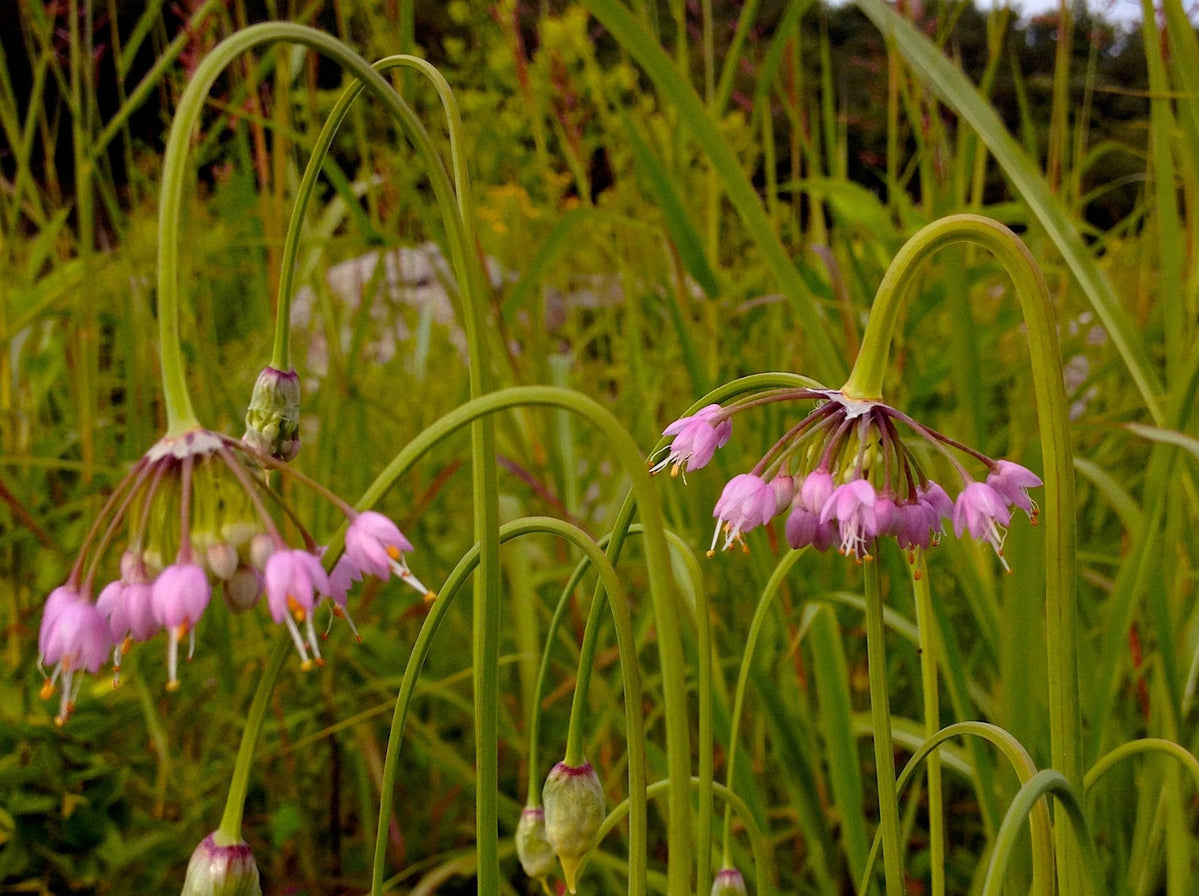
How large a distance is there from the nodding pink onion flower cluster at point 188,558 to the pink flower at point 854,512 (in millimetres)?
198

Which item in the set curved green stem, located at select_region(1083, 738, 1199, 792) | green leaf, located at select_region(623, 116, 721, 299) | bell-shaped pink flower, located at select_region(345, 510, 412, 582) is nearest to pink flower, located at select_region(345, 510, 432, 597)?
bell-shaped pink flower, located at select_region(345, 510, 412, 582)

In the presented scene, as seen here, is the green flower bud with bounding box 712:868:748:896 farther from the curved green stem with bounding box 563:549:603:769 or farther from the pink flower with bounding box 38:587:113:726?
the pink flower with bounding box 38:587:113:726

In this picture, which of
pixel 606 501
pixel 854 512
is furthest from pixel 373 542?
pixel 606 501

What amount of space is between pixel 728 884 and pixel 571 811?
0.19m

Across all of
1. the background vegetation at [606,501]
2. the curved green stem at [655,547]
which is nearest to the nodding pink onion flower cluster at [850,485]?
the curved green stem at [655,547]

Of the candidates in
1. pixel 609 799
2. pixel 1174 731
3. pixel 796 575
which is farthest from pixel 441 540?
pixel 1174 731

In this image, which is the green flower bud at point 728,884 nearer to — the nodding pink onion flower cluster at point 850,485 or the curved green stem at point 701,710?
the curved green stem at point 701,710

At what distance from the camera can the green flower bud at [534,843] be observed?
76cm

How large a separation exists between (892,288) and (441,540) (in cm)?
151

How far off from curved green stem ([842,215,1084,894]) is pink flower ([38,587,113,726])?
361 mm

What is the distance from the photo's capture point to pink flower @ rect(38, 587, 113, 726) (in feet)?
1.46

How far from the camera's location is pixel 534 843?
758mm

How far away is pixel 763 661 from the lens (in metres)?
1.34

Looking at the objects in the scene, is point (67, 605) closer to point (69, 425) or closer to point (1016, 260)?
point (1016, 260)
